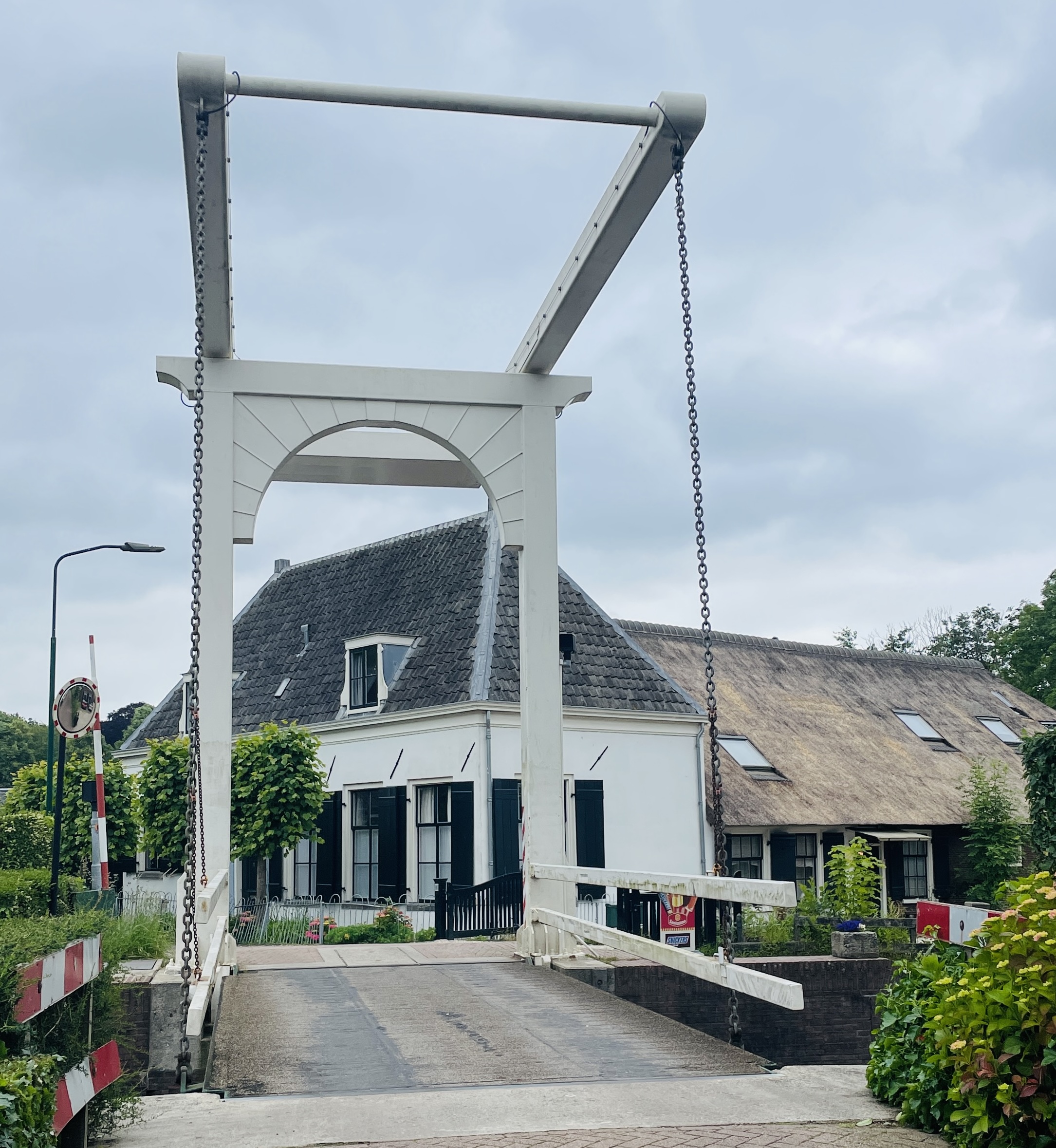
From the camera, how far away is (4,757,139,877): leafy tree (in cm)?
1830

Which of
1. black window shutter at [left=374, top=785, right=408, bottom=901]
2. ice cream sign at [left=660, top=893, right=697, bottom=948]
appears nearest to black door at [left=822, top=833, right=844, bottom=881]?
black window shutter at [left=374, top=785, right=408, bottom=901]

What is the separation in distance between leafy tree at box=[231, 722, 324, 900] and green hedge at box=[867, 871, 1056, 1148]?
12129mm

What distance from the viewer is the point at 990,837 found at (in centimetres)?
2236

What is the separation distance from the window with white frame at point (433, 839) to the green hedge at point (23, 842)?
7.85 m

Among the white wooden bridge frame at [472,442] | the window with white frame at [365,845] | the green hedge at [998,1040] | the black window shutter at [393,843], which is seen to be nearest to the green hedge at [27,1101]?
the green hedge at [998,1040]

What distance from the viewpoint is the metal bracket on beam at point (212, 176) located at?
6.63m

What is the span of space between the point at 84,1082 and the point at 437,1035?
2.60 meters

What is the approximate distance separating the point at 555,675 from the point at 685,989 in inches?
93.8

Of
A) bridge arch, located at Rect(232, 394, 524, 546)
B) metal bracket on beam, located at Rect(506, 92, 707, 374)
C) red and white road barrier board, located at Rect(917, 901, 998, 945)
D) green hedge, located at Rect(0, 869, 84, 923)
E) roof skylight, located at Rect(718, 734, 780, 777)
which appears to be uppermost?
metal bracket on beam, located at Rect(506, 92, 707, 374)

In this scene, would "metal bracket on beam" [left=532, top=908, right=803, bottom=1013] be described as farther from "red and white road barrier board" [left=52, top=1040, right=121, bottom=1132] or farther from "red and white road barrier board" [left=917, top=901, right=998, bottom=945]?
"red and white road barrier board" [left=52, top=1040, right=121, bottom=1132]

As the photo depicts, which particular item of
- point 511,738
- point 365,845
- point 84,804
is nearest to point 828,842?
point 511,738

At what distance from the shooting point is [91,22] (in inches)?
254

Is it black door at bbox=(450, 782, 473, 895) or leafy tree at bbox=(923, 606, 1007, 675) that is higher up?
leafy tree at bbox=(923, 606, 1007, 675)

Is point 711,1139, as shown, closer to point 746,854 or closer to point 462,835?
point 462,835
